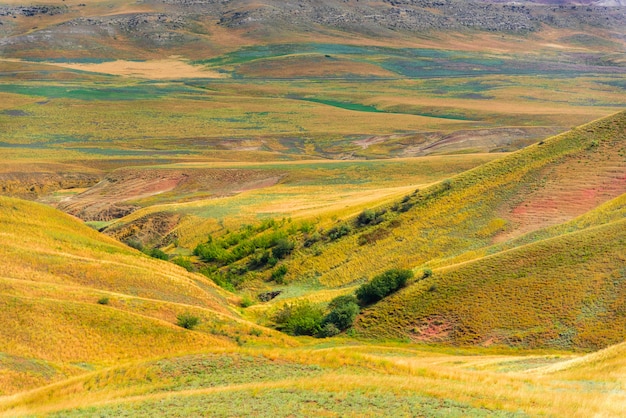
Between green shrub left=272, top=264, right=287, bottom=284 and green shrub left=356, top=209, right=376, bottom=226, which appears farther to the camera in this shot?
green shrub left=356, top=209, right=376, bottom=226

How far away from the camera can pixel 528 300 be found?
31109 mm

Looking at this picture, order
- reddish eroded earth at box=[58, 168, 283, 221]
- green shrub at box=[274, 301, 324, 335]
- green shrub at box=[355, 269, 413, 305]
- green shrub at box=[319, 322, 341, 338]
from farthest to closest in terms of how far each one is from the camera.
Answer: reddish eroded earth at box=[58, 168, 283, 221] → green shrub at box=[355, 269, 413, 305] → green shrub at box=[274, 301, 324, 335] → green shrub at box=[319, 322, 341, 338]

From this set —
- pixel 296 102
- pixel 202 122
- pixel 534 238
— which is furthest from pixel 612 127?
pixel 296 102

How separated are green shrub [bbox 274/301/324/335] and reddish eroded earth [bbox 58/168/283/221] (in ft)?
131

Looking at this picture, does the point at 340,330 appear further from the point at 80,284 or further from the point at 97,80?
the point at 97,80

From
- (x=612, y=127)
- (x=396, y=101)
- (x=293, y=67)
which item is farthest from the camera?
(x=293, y=67)

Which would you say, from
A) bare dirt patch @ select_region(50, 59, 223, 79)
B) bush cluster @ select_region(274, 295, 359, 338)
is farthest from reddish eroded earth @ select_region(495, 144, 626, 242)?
bare dirt patch @ select_region(50, 59, 223, 79)

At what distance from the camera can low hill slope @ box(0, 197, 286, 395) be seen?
79.8 ft

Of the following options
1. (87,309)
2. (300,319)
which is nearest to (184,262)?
(300,319)

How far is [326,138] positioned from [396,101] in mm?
41964

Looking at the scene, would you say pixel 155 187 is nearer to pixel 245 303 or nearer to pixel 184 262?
pixel 184 262

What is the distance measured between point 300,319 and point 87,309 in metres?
10.4

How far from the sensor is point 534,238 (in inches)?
1555

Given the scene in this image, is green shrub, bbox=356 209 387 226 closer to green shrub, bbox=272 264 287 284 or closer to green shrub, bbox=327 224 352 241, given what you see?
green shrub, bbox=327 224 352 241
